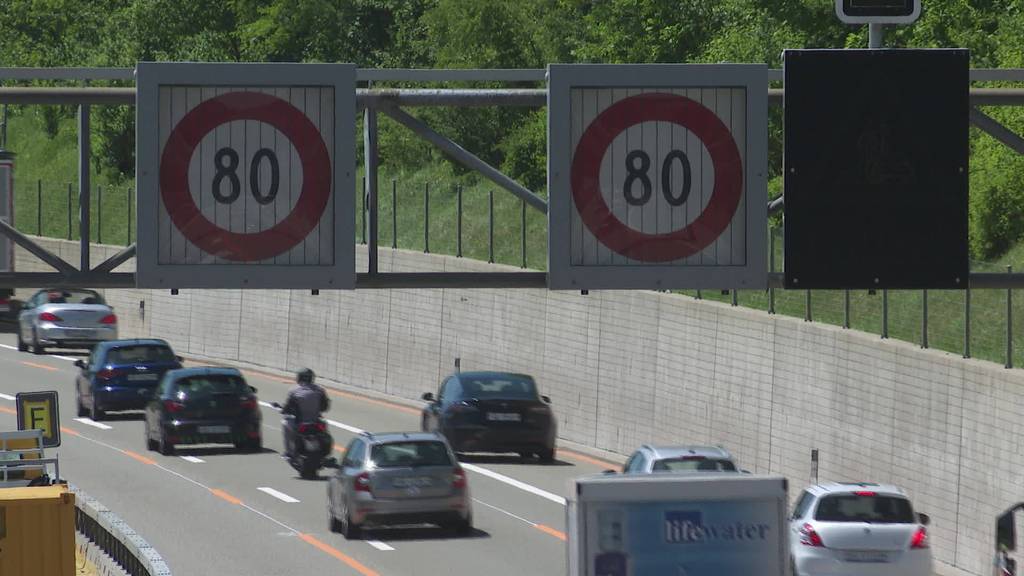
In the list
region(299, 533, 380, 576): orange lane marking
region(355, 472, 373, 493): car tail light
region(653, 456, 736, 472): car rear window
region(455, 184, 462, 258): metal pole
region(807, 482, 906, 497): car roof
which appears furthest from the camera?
region(455, 184, 462, 258): metal pole

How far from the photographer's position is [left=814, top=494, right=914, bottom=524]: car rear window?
76.4 ft

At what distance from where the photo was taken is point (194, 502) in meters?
30.4

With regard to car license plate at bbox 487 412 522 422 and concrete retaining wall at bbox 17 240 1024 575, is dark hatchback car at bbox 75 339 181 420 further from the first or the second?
car license plate at bbox 487 412 522 422

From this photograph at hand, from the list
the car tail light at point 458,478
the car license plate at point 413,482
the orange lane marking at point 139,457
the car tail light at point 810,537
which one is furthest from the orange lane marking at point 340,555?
the orange lane marking at point 139,457

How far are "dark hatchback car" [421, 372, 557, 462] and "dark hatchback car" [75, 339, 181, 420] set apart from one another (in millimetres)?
7819

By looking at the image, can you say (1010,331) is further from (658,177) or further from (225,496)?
(658,177)

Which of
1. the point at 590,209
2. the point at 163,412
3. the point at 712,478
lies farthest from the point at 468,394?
the point at 590,209

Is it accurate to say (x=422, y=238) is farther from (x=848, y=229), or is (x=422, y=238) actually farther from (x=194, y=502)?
(x=848, y=229)

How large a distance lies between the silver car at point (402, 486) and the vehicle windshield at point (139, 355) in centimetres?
1388

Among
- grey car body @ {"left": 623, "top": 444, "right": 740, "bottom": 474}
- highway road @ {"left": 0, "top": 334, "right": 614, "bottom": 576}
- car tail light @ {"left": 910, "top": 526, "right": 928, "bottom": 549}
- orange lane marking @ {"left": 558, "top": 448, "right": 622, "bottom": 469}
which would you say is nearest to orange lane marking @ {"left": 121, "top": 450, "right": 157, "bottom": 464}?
highway road @ {"left": 0, "top": 334, "right": 614, "bottom": 576}

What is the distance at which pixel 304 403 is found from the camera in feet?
102

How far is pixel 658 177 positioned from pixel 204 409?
24.7 meters

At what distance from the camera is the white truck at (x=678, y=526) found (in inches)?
617

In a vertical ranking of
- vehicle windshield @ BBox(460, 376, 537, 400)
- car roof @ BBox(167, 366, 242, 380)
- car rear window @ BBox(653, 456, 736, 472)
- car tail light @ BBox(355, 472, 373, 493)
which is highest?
car roof @ BBox(167, 366, 242, 380)
